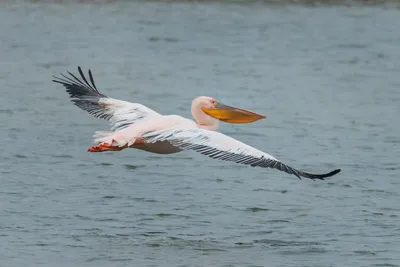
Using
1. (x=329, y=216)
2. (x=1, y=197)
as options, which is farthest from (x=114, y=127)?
(x=329, y=216)

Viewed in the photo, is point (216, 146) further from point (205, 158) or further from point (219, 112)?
point (205, 158)

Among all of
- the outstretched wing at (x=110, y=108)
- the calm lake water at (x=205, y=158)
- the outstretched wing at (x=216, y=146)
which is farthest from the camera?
the outstretched wing at (x=110, y=108)

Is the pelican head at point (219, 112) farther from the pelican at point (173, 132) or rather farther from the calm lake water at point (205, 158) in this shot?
Answer: the calm lake water at point (205, 158)

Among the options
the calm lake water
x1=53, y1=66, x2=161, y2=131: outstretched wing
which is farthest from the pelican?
the calm lake water

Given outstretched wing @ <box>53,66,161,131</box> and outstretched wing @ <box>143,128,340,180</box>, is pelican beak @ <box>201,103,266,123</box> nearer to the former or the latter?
outstretched wing @ <box>53,66,161,131</box>

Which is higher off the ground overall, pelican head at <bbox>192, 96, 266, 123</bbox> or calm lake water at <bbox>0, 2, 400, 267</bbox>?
pelican head at <bbox>192, 96, 266, 123</bbox>

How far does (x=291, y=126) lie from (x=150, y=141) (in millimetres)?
5367

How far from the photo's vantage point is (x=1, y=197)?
9164 millimetres

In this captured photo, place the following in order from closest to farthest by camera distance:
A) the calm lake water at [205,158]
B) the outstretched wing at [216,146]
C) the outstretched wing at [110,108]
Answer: the outstretched wing at [216,146], the calm lake water at [205,158], the outstretched wing at [110,108]

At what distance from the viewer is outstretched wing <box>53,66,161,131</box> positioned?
8711 millimetres

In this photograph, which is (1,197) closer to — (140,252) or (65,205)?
(65,205)

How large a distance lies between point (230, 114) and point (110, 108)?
99 cm

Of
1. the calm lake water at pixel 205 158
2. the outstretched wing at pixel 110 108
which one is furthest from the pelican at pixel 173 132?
the calm lake water at pixel 205 158

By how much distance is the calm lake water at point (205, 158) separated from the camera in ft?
26.1
